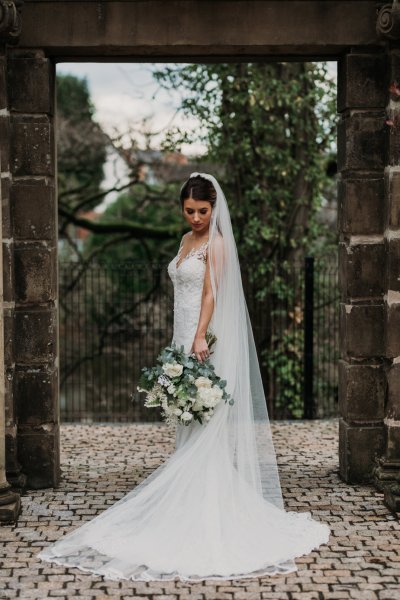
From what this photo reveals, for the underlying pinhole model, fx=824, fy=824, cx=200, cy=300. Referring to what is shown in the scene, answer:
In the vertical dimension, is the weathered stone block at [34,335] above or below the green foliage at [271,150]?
below

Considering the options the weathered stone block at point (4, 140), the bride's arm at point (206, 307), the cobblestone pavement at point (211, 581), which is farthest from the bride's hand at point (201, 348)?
the weathered stone block at point (4, 140)

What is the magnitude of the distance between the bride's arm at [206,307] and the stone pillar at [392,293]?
4.30ft

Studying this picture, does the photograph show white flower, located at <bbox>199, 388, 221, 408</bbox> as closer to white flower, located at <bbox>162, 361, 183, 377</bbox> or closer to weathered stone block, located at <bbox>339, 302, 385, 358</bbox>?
white flower, located at <bbox>162, 361, 183, 377</bbox>

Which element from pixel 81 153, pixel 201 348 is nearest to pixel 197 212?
pixel 201 348

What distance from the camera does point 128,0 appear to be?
5.64 m

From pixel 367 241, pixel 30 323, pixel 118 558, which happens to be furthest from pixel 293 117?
pixel 118 558

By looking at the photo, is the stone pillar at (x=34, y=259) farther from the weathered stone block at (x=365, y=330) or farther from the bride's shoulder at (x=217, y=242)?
the weathered stone block at (x=365, y=330)

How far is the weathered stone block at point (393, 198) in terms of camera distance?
5.62 metres

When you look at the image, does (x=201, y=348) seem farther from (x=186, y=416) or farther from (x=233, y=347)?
(x=186, y=416)

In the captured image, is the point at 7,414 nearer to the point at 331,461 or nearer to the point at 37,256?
the point at 37,256

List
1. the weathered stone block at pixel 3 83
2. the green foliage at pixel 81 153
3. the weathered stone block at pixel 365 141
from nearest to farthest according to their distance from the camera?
the weathered stone block at pixel 3 83
the weathered stone block at pixel 365 141
the green foliage at pixel 81 153

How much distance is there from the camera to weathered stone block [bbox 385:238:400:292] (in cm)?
566

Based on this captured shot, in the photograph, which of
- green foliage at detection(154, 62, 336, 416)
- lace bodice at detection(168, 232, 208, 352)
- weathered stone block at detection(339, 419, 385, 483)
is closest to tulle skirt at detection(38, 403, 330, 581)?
lace bodice at detection(168, 232, 208, 352)

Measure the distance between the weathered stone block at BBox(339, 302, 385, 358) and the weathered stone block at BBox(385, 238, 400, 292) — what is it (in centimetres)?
22
